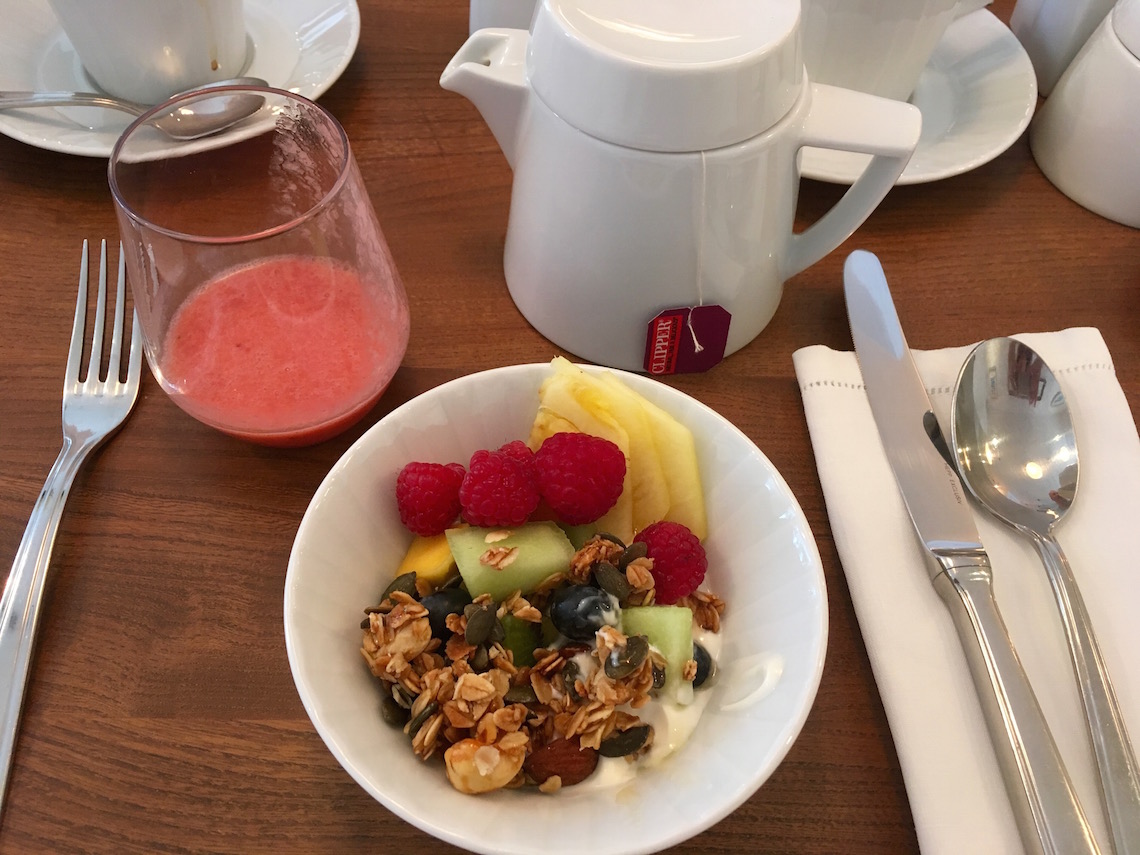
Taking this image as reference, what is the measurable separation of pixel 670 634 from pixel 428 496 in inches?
7.0

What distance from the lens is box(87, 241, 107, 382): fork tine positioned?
27.5 inches

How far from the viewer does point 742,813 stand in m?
0.52

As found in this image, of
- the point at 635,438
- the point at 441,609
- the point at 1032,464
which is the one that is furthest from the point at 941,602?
the point at 441,609

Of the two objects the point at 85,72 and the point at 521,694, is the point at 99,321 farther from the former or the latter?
the point at 521,694

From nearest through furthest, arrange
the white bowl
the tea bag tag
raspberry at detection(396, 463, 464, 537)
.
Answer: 1. the white bowl
2. raspberry at detection(396, 463, 464, 537)
3. the tea bag tag

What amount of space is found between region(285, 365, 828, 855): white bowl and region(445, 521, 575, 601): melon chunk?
76mm

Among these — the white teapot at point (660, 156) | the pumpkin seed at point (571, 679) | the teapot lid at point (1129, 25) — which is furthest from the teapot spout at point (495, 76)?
the teapot lid at point (1129, 25)

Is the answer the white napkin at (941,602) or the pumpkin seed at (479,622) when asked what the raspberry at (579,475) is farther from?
the white napkin at (941,602)

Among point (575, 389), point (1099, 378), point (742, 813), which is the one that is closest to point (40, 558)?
point (575, 389)

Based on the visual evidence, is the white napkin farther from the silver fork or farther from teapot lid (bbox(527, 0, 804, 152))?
the silver fork

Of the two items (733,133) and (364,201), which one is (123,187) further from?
(733,133)

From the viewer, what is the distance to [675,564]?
0.53 m

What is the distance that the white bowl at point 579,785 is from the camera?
1.40 feet

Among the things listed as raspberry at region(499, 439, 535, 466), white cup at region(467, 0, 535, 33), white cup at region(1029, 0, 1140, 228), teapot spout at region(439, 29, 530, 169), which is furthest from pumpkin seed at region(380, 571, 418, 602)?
white cup at region(1029, 0, 1140, 228)
